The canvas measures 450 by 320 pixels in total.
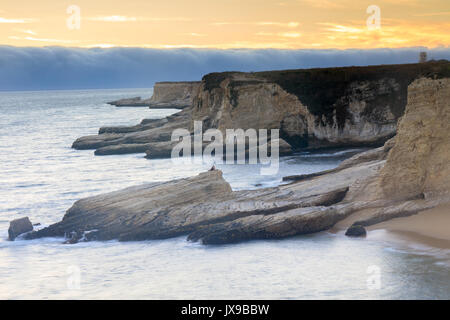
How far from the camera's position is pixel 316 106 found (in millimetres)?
49875

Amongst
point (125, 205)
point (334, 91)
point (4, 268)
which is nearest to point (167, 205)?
point (125, 205)

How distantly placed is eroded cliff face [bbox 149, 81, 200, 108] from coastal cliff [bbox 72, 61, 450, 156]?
70324 mm

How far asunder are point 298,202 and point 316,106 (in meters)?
28.7

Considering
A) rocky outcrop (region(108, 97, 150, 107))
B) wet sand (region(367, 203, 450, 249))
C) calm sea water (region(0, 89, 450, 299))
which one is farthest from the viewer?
rocky outcrop (region(108, 97, 150, 107))

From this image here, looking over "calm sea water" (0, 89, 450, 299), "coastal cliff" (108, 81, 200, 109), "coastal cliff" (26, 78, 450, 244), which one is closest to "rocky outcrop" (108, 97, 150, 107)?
"coastal cliff" (108, 81, 200, 109)

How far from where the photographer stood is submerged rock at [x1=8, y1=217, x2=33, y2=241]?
2309cm

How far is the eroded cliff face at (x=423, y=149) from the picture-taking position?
21.2m

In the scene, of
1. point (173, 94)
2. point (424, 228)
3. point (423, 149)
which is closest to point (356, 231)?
point (424, 228)

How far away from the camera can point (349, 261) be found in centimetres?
1844

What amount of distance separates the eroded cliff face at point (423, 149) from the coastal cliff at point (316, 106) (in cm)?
2570

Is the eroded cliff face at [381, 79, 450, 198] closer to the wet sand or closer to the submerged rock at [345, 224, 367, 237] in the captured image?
the wet sand

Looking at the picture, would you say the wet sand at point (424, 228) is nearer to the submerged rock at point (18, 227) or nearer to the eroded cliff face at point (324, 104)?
the submerged rock at point (18, 227)

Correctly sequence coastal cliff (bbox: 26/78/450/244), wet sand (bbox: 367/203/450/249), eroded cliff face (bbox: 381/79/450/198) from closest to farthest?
wet sand (bbox: 367/203/450/249) < coastal cliff (bbox: 26/78/450/244) < eroded cliff face (bbox: 381/79/450/198)

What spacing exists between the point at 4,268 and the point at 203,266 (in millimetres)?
6241
